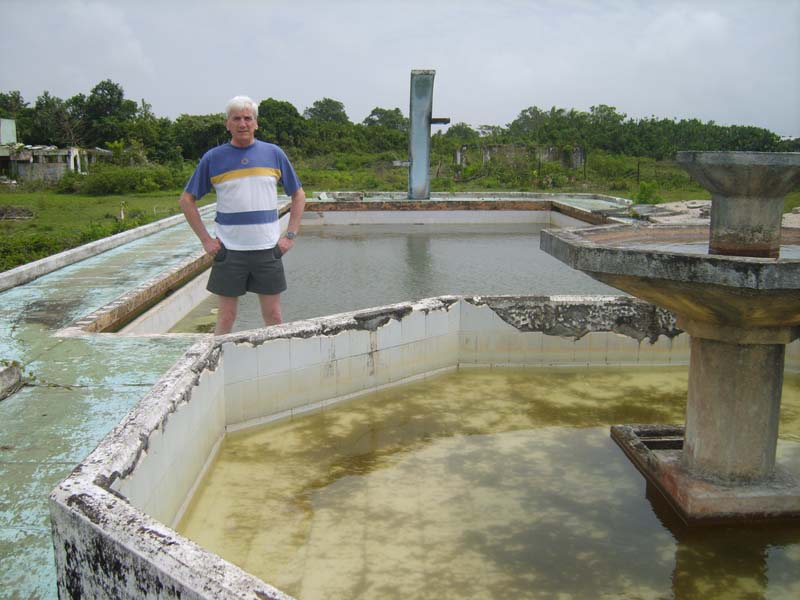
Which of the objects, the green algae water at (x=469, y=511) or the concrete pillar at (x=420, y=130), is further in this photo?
the concrete pillar at (x=420, y=130)

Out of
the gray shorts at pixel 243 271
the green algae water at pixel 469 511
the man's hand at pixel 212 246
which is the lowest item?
the green algae water at pixel 469 511

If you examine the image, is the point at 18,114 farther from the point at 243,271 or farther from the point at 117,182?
the point at 243,271

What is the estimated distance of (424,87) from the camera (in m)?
17.1

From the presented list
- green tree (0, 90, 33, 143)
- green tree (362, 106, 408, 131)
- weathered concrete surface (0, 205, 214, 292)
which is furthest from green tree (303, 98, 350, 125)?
weathered concrete surface (0, 205, 214, 292)

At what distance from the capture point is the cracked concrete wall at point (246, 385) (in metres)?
1.92

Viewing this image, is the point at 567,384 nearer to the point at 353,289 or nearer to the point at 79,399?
the point at 79,399

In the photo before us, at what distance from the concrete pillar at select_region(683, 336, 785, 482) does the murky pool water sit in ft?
12.2

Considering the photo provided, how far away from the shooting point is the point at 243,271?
13.8 feet

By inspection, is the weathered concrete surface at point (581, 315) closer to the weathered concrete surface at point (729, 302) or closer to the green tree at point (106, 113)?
the weathered concrete surface at point (729, 302)

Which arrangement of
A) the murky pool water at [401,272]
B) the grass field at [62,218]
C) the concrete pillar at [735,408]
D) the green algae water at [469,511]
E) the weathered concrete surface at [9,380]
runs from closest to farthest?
the green algae water at [469,511] < the concrete pillar at [735,408] < the weathered concrete surface at [9,380] < the murky pool water at [401,272] < the grass field at [62,218]

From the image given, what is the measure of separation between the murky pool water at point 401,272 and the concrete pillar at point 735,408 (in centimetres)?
372

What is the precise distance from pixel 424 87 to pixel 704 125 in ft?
73.9

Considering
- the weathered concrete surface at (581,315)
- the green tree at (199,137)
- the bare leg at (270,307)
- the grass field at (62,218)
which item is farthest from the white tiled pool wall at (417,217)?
the green tree at (199,137)

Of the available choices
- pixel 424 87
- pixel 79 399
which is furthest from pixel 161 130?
pixel 79 399
